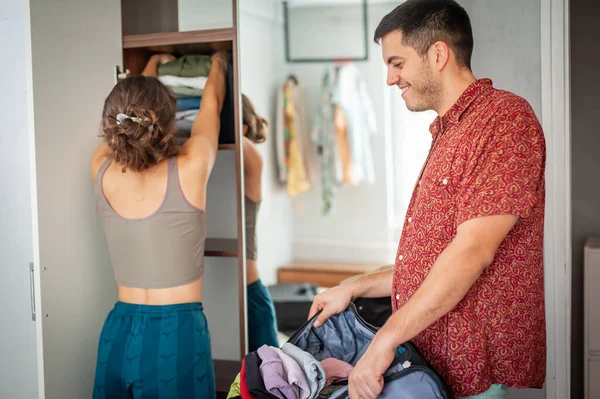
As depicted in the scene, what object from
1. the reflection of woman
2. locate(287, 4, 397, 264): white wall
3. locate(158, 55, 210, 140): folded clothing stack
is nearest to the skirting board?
locate(287, 4, 397, 264): white wall

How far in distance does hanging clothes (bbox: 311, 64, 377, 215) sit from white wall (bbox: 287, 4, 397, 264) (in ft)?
0.15

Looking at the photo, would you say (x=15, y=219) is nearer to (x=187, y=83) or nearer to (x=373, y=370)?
(x=187, y=83)

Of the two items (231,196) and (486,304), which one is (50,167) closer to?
(231,196)

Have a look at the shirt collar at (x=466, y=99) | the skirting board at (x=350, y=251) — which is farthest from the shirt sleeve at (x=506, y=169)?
the skirting board at (x=350, y=251)

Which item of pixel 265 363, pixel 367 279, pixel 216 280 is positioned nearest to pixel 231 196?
pixel 216 280

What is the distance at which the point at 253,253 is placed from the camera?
2992 mm

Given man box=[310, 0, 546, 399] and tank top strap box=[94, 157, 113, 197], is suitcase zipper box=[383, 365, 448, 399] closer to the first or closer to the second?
man box=[310, 0, 546, 399]

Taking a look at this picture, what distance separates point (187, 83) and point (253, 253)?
78 centimetres

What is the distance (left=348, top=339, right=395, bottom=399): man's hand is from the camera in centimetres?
Result: 153

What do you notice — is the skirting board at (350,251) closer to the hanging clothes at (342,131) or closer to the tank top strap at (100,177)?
the hanging clothes at (342,131)

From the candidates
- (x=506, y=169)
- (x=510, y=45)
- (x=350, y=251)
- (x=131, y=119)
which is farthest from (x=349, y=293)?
(x=350, y=251)

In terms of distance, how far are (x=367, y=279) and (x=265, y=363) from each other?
0.44 meters

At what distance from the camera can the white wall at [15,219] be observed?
2.79m

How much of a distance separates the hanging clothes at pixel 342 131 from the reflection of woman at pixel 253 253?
1.31m
